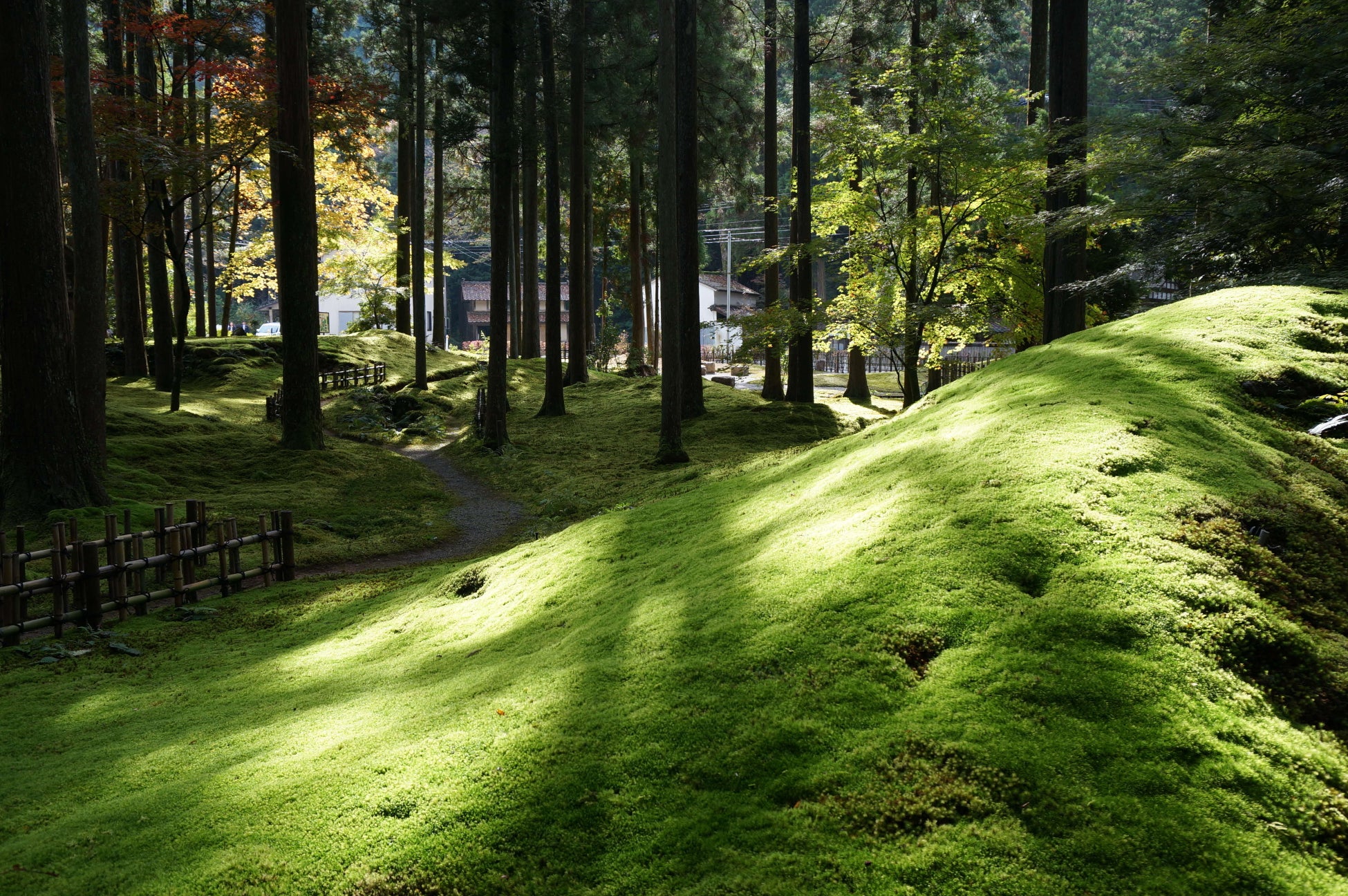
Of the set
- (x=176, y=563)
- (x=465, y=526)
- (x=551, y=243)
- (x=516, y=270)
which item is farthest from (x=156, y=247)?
(x=176, y=563)

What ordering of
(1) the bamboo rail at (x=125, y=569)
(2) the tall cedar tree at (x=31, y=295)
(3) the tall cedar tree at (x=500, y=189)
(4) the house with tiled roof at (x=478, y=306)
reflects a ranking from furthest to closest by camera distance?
(4) the house with tiled roof at (x=478, y=306) → (3) the tall cedar tree at (x=500, y=189) → (2) the tall cedar tree at (x=31, y=295) → (1) the bamboo rail at (x=125, y=569)

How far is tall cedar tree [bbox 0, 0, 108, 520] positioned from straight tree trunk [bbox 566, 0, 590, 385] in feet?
46.3

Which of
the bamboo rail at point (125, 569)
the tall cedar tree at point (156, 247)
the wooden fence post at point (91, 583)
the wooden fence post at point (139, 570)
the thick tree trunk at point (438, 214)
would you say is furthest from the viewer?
the thick tree trunk at point (438, 214)

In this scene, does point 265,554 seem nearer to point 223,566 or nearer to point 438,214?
point 223,566

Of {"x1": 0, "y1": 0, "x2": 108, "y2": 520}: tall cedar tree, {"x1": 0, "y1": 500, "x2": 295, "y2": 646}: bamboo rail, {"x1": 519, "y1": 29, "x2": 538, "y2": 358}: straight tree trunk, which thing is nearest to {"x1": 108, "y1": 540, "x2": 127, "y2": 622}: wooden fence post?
{"x1": 0, "y1": 500, "x2": 295, "y2": 646}: bamboo rail

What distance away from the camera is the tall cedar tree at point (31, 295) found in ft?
33.5

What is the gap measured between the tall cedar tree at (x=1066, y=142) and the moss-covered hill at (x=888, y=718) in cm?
701

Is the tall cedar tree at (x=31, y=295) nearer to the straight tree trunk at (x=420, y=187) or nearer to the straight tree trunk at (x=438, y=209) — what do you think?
the straight tree trunk at (x=438, y=209)

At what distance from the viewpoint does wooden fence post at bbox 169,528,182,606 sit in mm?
8938

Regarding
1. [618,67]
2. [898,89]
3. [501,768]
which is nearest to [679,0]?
[898,89]

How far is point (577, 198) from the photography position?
2425 centimetres

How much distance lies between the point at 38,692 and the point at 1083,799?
730cm

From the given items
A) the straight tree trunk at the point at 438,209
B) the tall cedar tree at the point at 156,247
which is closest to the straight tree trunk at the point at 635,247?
the straight tree trunk at the point at 438,209

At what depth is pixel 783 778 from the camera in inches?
121
